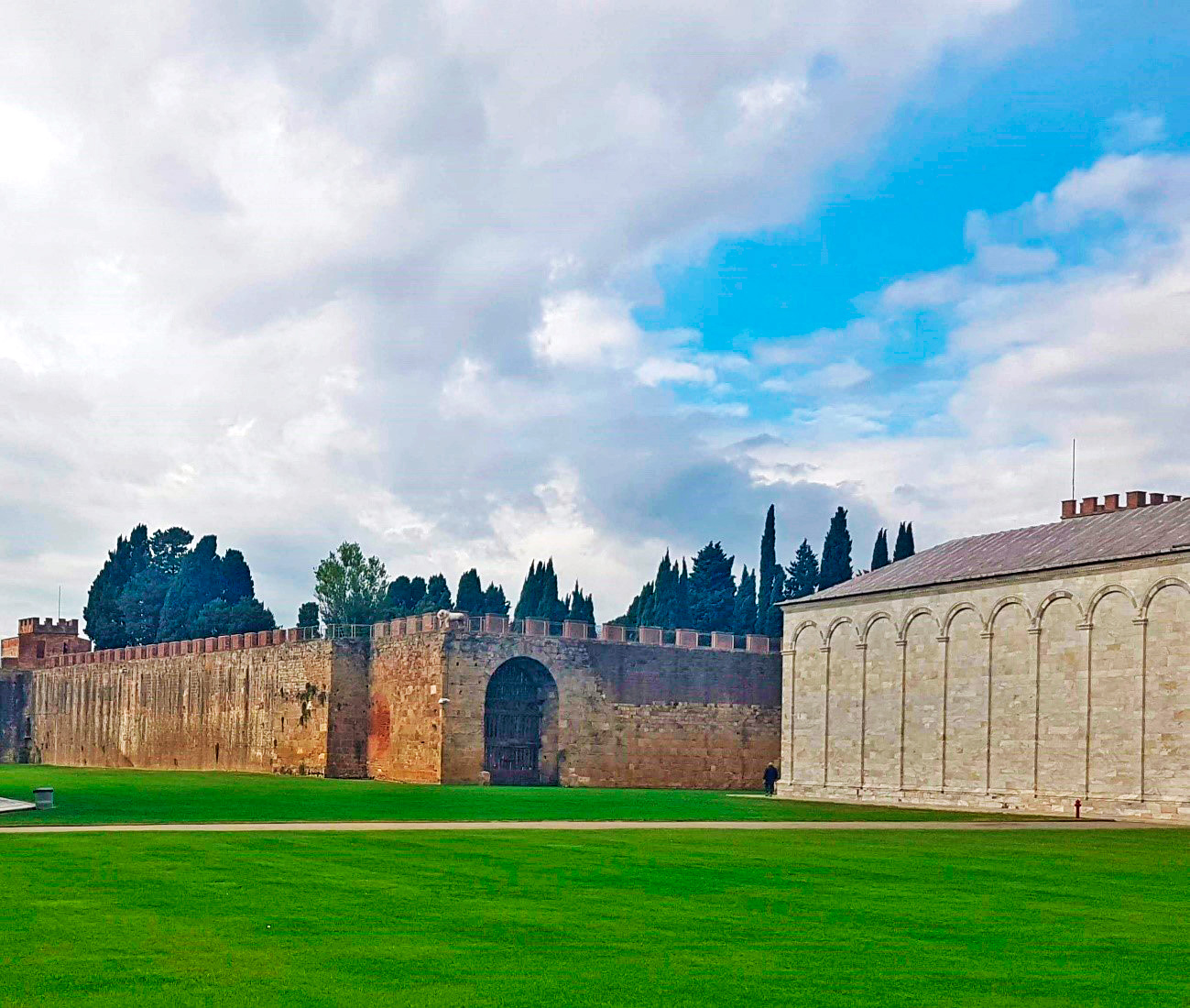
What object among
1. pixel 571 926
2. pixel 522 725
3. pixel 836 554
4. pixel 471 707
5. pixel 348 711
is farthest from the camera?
pixel 836 554

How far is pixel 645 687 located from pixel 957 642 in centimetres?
2098

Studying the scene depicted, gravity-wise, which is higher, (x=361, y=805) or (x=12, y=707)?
(x=361, y=805)

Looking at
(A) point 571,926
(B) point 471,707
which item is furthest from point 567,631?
(A) point 571,926

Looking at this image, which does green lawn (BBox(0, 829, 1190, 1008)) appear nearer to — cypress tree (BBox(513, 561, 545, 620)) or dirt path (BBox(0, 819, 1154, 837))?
dirt path (BBox(0, 819, 1154, 837))

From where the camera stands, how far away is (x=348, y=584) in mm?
95188

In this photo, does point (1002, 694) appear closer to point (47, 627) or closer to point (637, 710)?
point (637, 710)

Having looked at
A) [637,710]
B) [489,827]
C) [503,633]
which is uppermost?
[503,633]

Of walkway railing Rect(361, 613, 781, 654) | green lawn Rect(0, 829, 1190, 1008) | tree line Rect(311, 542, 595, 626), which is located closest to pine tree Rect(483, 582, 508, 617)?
tree line Rect(311, 542, 595, 626)

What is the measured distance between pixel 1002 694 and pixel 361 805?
55.5 feet

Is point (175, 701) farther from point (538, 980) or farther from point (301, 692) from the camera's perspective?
point (538, 980)

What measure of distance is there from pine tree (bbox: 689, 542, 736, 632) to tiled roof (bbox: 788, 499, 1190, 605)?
141ft

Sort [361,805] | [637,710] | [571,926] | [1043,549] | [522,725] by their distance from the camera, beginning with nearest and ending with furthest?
[571,926] → [361,805] → [1043,549] → [522,725] → [637,710]

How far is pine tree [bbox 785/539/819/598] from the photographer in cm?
9731

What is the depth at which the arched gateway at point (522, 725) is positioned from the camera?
6116cm
